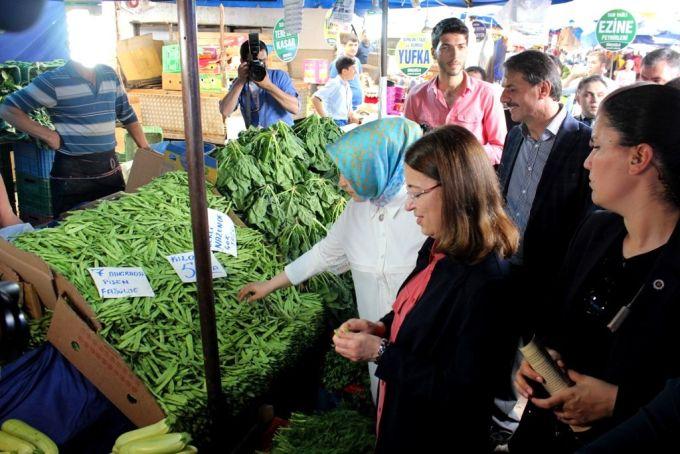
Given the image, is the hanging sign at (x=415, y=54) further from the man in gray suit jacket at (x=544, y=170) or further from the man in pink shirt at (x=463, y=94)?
the man in gray suit jacket at (x=544, y=170)

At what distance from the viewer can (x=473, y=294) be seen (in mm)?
1512

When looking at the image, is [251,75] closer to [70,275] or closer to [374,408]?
[70,275]

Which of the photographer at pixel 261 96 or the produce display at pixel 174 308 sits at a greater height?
the photographer at pixel 261 96

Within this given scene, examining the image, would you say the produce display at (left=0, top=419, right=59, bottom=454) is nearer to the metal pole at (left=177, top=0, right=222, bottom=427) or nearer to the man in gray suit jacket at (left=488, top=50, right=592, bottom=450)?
the metal pole at (left=177, top=0, right=222, bottom=427)

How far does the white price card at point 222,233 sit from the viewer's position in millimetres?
2859

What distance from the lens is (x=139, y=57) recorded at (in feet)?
37.3

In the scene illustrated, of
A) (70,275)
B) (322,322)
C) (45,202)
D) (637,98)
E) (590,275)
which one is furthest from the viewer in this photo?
(45,202)

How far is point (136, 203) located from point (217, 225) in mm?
489

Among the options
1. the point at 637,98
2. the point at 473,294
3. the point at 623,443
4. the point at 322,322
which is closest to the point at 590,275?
the point at 473,294

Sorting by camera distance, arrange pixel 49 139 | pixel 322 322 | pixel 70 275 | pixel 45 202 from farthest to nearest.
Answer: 1. pixel 45 202
2. pixel 49 139
3. pixel 322 322
4. pixel 70 275

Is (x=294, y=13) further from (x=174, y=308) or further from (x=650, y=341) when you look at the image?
(x=650, y=341)

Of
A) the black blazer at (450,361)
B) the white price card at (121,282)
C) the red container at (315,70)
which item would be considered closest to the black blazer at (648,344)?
the black blazer at (450,361)

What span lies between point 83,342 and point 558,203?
242cm

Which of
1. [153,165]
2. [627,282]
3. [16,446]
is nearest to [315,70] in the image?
[153,165]
